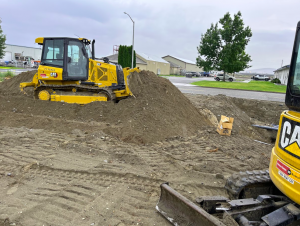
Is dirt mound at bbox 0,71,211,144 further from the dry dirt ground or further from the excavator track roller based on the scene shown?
the excavator track roller

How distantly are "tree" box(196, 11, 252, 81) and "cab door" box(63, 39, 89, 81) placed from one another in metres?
29.6

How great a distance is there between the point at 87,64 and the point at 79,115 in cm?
239

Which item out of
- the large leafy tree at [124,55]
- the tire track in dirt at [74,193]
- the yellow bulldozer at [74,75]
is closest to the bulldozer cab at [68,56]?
the yellow bulldozer at [74,75]

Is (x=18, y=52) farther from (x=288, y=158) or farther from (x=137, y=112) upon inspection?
(x=288, y=158)

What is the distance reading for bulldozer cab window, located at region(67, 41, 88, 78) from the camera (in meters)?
9.95

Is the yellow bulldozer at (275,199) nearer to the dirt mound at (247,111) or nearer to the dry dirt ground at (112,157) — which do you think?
the dry dirt ground at (112,157)

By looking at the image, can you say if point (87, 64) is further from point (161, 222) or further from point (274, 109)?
point (274, 109)

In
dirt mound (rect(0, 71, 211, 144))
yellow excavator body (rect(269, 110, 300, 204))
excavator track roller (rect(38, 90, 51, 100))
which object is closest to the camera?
yellow excavator body (rect(269, 110, 300, 204))

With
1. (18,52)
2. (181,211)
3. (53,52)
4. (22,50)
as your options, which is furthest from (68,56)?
(22,50)

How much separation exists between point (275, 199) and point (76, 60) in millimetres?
8841

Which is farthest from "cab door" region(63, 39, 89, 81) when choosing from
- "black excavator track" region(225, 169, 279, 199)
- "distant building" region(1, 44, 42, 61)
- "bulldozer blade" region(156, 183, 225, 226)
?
"distant building" region(1, 44, 42, 61)

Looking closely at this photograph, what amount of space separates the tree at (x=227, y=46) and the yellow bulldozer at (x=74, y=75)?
1148 inches

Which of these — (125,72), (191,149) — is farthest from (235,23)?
(191,149)

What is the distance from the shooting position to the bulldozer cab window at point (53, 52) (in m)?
9.96
